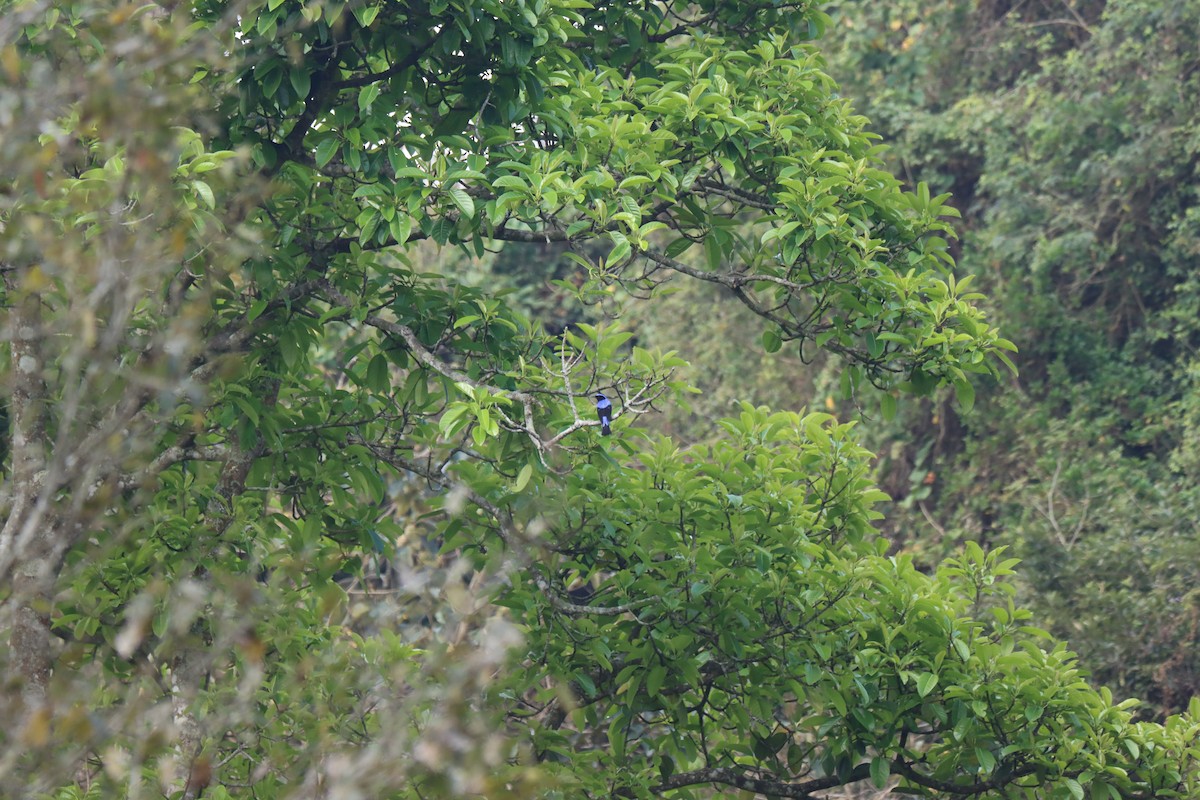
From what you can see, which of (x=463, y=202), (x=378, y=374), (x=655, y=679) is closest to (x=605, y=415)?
(x=463, y=202)

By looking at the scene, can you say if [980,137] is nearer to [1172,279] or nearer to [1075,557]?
[1172,279]

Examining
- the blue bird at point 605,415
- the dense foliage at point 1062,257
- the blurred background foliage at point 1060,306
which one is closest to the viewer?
the blue bird at point 605,415

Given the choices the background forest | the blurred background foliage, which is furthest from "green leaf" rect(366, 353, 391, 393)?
the blurred background foliage

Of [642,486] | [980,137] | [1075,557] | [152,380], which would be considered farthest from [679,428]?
[152,380]

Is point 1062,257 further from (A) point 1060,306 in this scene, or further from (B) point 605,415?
(B) point 605,415

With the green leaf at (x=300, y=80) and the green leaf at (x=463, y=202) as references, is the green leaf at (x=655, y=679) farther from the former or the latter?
the green leaf at (x=300, y=80)

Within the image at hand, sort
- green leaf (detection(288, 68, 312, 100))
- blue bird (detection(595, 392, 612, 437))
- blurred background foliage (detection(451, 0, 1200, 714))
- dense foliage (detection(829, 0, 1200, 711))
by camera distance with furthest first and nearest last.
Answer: dense foliage (detection(829, 0, 1200, 711)) → blurred background foliage (detection(451, 0, 1200, 714)) → green leaf (detection(288, 68, 312, 100)) → blue bird (detection(595, 392, 612, 437))

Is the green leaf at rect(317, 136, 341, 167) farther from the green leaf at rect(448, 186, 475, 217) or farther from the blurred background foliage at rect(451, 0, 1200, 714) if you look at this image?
the blurred background foliage at rect(451, 0, 1200, 714)

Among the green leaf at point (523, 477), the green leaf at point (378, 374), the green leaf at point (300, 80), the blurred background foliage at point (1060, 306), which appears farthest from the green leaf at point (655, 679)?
the blurred background foliage at point (1060, 306)

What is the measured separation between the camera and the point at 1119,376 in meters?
10.2

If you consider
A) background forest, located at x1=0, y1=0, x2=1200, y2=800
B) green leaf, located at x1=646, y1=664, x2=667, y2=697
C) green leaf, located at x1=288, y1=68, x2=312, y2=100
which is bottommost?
green leaf, located at x1=646, y1=664, x2=667, y2=697

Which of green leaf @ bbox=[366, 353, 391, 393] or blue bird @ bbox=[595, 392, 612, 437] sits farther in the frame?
green leaf @ bbox=[366, 353, 391, 393]

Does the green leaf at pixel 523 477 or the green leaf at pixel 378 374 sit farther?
the green leaf at pixel 378 374

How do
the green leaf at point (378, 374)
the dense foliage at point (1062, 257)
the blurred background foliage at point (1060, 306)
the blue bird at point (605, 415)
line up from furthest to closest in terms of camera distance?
the dense foliage at point (1062, 257) < the blurred background foliage at point (1060, 306) < the green leaf at point (378, 374) < the blue bird at point (605, 415)
